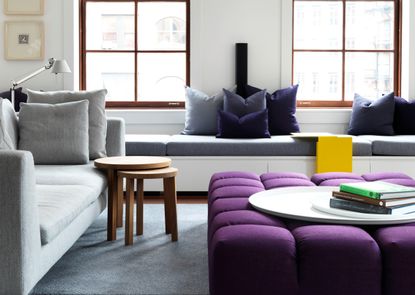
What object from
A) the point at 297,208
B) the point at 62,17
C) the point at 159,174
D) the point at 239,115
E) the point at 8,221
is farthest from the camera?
the point at 62,17

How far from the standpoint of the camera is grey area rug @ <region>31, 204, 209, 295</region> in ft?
9.44

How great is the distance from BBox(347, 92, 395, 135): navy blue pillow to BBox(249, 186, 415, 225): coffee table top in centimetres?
318

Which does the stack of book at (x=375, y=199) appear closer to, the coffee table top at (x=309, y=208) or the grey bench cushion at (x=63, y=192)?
the coffee table top at (x=309, y=208)

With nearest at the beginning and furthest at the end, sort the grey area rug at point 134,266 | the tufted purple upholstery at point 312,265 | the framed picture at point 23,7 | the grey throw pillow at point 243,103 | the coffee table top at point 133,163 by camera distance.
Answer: the tufted purple upholstery at point 312,265, the grey area rug at point 134,266, the coffee table top at point 133,163, the grey throw pillow at point 243,103, the framed picture at point 23,7

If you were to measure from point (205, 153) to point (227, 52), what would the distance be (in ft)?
4.83

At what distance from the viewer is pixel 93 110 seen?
454cm

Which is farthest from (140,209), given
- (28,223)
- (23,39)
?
(23,39)

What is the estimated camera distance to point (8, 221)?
232 centimetres

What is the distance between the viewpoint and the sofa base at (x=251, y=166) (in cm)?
563

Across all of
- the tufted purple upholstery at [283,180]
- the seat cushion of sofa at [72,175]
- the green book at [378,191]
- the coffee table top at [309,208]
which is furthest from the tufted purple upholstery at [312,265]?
the seat cushion of sofa at [72,175]

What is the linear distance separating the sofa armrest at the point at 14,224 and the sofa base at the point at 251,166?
3.32 metres

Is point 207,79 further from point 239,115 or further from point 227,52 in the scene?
point 239,115

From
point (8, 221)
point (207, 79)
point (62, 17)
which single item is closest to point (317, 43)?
point (207, 79)

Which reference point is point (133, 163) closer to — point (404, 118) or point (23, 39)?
point (23, 39)
